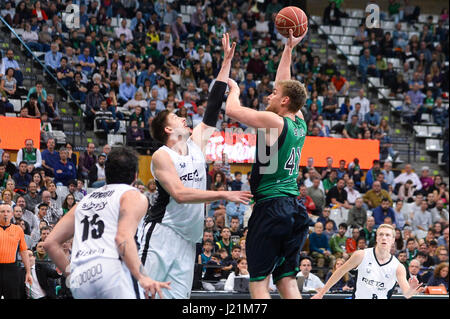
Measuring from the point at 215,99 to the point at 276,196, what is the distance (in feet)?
3.29

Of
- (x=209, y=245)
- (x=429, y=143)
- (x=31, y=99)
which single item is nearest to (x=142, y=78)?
(x=31, y=99)

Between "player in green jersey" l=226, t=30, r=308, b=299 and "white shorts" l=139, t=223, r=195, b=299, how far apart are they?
535 millimetres

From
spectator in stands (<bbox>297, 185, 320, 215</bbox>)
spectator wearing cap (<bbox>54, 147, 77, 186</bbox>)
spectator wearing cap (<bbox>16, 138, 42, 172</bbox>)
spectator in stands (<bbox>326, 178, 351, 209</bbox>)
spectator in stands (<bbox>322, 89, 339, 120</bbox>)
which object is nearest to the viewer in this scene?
spectator wearing cap (<bbox>16, 138, 42, 172</bbox>)

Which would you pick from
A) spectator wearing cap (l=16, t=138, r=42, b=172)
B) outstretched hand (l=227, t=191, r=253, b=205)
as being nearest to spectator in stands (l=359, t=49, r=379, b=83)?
spectator wearing cap (l=16, t=138, r=42, b=172)

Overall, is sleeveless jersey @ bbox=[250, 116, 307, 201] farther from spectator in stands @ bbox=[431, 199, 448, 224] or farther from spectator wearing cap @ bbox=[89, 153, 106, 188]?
spectator in stands @ bbox=[431, 199, 448, 224]

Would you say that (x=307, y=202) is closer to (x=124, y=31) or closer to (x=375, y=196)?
(x=375, y=196)

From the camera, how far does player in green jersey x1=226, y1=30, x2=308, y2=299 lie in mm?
6316

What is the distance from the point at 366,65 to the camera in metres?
23.4

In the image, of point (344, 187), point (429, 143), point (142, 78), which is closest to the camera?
point (344, 187)

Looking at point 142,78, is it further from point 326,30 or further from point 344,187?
point 326,30

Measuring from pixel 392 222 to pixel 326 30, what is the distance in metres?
9.48

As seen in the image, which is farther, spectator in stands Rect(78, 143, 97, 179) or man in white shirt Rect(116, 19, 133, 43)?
man in white shirt Rect(116, 19, 133, 43)
